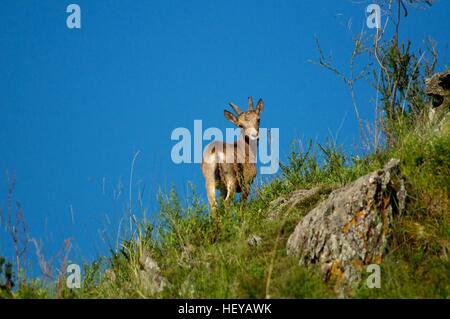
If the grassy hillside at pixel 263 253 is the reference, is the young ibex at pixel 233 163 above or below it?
above

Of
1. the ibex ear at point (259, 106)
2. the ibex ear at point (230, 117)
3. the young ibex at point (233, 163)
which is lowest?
the young ibex at point (233, 163)

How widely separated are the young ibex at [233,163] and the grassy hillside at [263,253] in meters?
1.60

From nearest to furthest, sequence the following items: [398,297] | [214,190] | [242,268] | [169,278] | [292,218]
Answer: [398,297], [242,268], [169,278], [292,218], [214,190]

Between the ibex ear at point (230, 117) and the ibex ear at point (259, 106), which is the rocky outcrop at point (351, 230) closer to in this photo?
the ibex ear at point (230, 117)

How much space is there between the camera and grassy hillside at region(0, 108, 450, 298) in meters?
6.95

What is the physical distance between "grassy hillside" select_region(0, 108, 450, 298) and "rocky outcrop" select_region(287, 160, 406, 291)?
0.16 meters

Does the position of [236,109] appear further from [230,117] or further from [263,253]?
[263,253]

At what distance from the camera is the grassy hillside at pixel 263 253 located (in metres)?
6.95

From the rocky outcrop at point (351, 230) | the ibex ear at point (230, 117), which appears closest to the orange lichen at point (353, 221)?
the rocky outcrop at point (351, 230)

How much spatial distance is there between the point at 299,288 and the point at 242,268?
38.4 inches

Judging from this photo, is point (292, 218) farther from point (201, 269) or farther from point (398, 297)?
point (398, 297)

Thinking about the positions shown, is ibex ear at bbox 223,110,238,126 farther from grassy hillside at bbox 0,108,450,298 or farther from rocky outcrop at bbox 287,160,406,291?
rocky outcrop at bbox 287,160,406,291
